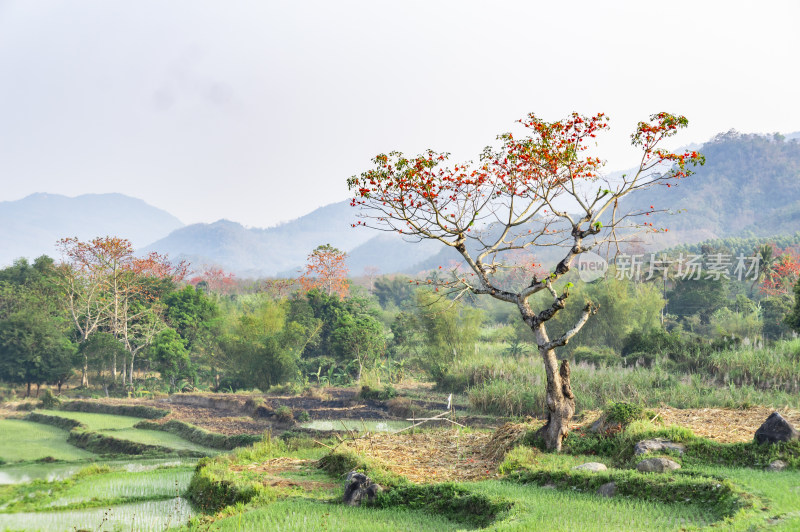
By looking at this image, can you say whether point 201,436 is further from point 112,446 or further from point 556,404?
point 556,404

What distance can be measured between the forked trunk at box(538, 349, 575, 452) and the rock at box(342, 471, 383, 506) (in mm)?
2966

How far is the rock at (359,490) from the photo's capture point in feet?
23.9

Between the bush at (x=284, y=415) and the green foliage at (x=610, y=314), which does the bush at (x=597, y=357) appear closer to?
the green foliage at (x=610, y=314)

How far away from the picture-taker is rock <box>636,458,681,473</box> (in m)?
7.32

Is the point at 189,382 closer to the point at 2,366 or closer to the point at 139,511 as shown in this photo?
the point at 2,366

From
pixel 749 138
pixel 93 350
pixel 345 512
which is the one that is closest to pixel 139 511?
pixel 345 512

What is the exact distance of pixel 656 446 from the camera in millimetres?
8117

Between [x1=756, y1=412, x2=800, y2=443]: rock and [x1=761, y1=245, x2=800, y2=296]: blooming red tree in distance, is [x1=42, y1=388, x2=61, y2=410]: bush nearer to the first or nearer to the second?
[x1=756, y1=412, x2=800, y2=443]: rock

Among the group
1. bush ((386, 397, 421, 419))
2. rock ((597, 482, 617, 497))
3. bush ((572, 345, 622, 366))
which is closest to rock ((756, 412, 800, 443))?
rock ((597, 482, 617, 497))

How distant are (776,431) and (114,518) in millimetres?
8456

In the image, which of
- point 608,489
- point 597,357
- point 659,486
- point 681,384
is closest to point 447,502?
point 608,489

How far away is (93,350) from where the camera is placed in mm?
24312

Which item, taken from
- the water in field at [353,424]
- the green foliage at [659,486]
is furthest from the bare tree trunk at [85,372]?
the green foliage at [659,486]

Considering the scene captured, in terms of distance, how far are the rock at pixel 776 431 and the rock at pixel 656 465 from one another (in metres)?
1.14
